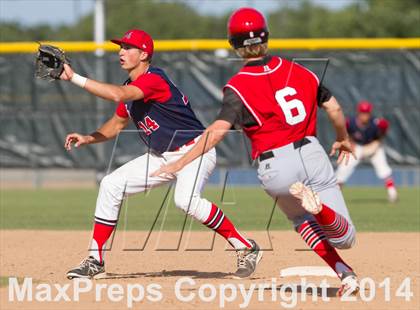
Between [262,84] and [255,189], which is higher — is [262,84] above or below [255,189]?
above

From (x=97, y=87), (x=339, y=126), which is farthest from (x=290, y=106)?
(x=97, y=87)

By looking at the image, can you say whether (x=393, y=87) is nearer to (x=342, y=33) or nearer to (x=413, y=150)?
(x=413, y=150)

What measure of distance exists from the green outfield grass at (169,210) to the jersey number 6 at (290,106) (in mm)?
4161

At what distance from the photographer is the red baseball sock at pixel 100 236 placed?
7594 millimetres

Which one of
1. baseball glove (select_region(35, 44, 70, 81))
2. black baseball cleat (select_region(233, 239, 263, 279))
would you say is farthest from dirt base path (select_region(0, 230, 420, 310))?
baseball glove (select_region(35, 44, 70, 81))

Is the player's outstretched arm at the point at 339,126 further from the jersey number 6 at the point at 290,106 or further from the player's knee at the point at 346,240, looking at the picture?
the player's knee at the point at 346,240

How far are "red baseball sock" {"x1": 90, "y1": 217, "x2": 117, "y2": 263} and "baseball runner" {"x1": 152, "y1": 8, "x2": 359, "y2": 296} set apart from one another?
1.40 meters

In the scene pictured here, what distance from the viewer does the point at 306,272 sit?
8.01 meters

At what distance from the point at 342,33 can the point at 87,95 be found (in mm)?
23693

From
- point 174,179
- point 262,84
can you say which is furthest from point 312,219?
point 174,179

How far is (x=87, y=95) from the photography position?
808 inches

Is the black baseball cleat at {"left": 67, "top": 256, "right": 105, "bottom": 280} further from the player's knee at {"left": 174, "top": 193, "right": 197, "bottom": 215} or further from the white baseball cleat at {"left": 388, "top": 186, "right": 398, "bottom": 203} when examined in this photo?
the white baseball cleat at {"left": 388, "top": 186, "right": 398, "bottom": 203}

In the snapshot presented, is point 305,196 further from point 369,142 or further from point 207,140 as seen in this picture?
point 369,142

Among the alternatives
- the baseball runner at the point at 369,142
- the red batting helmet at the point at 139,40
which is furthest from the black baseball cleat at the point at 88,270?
the baseball runner at the point at 369,142
